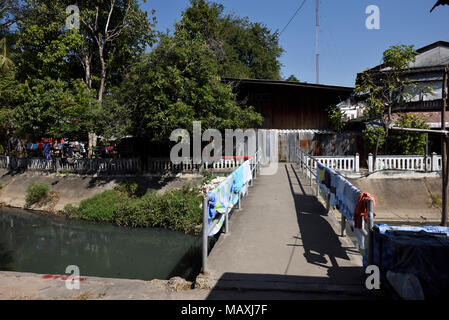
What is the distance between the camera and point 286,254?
19.4ft

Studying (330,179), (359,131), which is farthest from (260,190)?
(359,131)

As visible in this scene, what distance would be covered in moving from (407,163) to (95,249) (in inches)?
562

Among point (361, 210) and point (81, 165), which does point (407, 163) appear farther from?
point (81, 165)

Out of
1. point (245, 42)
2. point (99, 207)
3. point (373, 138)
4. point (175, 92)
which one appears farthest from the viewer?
point (245, 42)

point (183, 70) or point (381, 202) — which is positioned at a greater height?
point (183, 70)

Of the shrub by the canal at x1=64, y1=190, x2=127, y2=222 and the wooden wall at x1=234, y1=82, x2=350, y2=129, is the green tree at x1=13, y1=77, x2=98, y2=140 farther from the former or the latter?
the wooden wall at x1=234, y1=82, x2=350, y2=129

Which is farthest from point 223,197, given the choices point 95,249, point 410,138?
point 410,138

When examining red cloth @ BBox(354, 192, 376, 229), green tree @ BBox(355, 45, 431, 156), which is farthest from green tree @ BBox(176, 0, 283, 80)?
red cloth @ BBox(354, 192, 376, 229)

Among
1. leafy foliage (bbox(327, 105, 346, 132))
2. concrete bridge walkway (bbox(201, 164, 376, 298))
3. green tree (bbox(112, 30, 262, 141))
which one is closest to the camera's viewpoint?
concrete bridge walkway (bbox(201, 164, 376, 298))

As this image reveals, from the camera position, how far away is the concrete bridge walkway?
4.80 m

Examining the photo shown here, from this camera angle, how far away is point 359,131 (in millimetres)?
18656

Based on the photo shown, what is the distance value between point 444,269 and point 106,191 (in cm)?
1490

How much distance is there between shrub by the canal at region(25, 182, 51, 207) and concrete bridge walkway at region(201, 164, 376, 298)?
12645 millimetres
